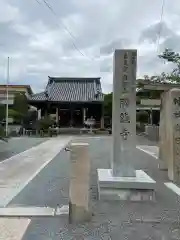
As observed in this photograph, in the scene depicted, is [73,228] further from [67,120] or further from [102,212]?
[67,120]

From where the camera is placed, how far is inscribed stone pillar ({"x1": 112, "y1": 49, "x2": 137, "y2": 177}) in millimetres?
9227

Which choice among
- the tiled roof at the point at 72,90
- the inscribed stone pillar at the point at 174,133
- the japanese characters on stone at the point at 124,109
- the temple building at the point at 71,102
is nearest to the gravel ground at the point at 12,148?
the inscribed stone pillar at the point at 174,133

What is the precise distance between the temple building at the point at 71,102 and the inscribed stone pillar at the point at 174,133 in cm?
3587

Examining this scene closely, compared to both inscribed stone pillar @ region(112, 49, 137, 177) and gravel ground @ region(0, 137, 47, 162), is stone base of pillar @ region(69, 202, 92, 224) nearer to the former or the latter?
inscribed stone pillar @ region(112, 49, 137, 177)

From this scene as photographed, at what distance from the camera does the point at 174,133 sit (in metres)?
11.6

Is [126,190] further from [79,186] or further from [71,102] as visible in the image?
[71,102]

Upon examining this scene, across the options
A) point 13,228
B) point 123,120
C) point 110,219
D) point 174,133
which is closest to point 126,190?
point 110,219

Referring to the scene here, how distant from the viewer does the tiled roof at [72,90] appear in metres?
49.2

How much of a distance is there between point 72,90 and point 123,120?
44.0 meters

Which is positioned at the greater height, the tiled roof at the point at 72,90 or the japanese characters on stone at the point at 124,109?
the tiled roof at the point at 72,90

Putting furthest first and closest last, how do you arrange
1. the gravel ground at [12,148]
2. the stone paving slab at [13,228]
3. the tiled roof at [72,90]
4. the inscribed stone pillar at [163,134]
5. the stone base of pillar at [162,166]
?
the tiled roof at [72,90] → the gravel ground at [12,148] → the stone base of pillar at [162,166] → the inscribed stone pillar at [163,134] → the stone paving slab at [13,228]

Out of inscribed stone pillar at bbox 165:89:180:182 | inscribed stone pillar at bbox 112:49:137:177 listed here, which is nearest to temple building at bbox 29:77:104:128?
inscribed stone pillar at bbox 165:89:180:182

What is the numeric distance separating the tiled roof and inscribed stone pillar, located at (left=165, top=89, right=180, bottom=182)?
36.4 m

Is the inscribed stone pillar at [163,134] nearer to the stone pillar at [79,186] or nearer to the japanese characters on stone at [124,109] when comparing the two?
the japanese characters on stone at [124,109]
